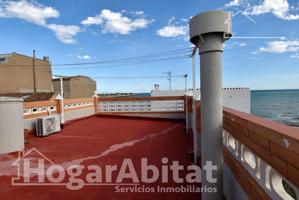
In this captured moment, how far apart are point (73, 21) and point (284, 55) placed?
17680 mm

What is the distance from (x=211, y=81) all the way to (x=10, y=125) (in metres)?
3.95

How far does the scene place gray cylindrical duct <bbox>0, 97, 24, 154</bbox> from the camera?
3.90 m

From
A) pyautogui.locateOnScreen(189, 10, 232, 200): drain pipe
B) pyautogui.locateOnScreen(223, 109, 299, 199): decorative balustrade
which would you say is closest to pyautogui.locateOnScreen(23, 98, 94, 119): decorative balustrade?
pyautogui.locateOnScreen(189, 10, 232, 200): drain pipe

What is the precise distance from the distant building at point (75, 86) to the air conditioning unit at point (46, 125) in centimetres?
2537

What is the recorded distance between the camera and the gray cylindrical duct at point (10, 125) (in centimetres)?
390

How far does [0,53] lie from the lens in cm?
2459

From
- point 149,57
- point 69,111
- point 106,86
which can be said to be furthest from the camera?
point 106,86

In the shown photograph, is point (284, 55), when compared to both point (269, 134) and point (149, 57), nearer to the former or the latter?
point (149, 57)

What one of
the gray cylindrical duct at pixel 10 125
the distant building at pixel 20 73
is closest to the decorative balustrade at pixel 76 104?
the gray cylindrical duct at pixel 10 125

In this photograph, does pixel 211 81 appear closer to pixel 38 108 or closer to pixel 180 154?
pixel 180 154

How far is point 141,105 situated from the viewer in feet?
27.8

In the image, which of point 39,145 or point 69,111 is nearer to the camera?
point 39,145

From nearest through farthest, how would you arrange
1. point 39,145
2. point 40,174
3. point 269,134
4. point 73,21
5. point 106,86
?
point 269,134, point 40,174, point 39,145, point 73,21, point 106,86

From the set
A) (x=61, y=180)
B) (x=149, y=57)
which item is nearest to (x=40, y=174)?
(x=61, y=180)
